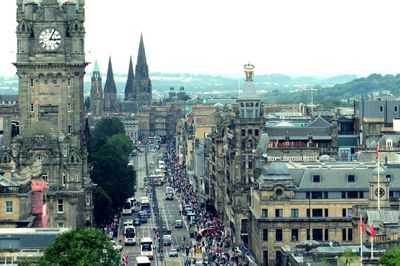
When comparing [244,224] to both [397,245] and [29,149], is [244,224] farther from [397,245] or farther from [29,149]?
[397,245]

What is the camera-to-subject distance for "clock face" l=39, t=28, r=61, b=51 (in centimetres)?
17962

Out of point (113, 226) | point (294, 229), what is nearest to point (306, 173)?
point (294, 229)

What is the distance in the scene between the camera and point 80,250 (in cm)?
11225

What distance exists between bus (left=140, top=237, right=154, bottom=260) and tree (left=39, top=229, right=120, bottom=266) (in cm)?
4943

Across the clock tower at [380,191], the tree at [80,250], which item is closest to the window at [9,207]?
the tree at [80,250]

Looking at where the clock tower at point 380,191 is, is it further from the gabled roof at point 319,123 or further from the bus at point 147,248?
the gabled roof at point 319,123

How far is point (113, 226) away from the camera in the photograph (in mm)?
196375

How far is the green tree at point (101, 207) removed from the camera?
189625 millimetres

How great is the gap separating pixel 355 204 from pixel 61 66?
4397 centimetres

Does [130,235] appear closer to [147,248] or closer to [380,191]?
[147,248]

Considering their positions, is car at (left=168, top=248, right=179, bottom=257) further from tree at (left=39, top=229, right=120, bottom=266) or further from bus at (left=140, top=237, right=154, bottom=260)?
tree at (left=39, top=229, right=120, bottom=266)

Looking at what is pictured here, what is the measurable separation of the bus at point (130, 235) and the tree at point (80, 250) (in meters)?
63.3

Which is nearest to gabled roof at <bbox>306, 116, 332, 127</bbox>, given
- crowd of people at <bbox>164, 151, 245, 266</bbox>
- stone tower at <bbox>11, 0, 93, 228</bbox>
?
crowd of people at <bbox>164, 151, 245, 266</bbox>

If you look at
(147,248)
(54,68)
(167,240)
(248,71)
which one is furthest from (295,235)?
(54,68)
